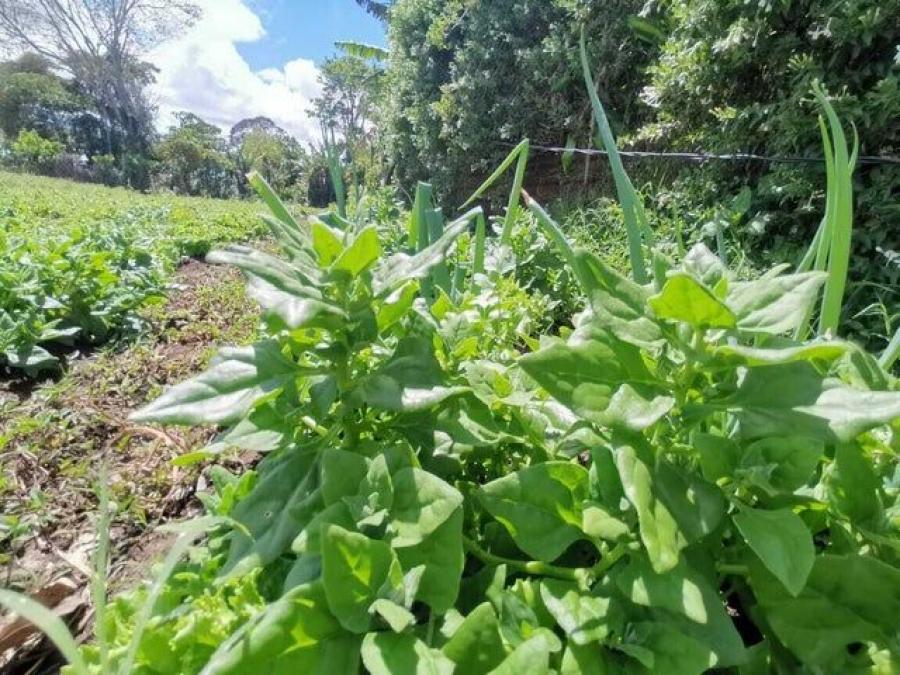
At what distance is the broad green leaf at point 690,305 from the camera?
51 centimetres

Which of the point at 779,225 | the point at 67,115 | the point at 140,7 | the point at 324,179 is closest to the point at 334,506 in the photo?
the point at 779,225

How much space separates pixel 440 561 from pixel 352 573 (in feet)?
0.32

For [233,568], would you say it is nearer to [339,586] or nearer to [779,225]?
[339,586]

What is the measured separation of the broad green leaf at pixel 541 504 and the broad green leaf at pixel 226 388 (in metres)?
0.29

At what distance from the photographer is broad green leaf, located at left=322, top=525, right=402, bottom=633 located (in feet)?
1.79

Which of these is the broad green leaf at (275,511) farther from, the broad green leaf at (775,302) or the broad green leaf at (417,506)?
the broad green leaf at (775,302)

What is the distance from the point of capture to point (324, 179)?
15375mm

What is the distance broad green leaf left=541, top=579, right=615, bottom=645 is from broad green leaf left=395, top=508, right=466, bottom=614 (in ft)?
0.32

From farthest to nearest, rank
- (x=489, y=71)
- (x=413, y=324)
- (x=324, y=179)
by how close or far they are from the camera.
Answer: (x=324, y=179) < (x=489, y=71) < (x=413, y=324)

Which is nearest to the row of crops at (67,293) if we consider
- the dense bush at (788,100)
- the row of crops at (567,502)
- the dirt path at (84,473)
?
the dirt path at (84,473)

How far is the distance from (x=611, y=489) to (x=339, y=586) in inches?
12.1

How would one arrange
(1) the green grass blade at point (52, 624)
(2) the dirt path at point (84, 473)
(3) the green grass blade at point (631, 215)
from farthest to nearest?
(2) the dirt path at point (84, 473), (3) the green grass blade at point (631, 215), (1) the green grass blade at point (52, 624)

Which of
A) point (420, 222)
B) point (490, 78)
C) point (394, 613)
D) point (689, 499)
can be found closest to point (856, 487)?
point (689, 499)

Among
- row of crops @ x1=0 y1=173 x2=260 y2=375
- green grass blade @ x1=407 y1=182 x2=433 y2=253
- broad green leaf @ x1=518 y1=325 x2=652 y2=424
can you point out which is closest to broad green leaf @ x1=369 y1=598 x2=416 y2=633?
broad green leaf @ x1=518 y1=325 x2=652 y2=424
